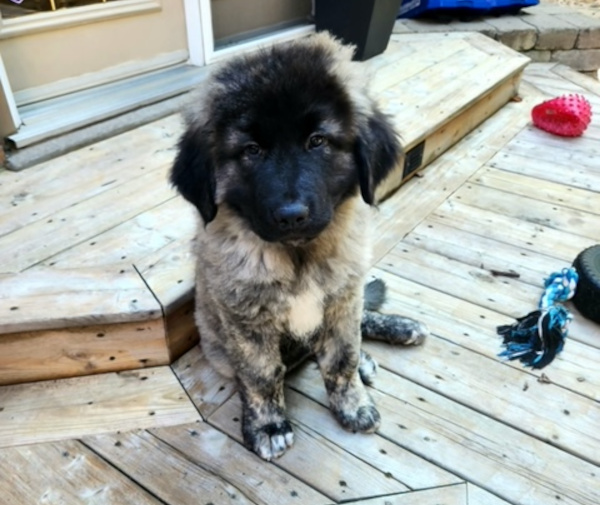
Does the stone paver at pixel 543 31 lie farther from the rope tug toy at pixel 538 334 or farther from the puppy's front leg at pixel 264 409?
the puppy's front leg at pixel 264 409

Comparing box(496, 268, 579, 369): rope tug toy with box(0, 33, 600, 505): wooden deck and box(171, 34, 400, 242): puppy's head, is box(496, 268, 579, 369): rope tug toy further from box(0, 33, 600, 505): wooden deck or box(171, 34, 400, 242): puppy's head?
box(171, 34, 400, 242): puppy's head

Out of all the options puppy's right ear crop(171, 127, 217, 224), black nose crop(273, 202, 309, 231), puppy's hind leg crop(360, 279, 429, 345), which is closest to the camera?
black nose crop(273, 202, 309, 231)

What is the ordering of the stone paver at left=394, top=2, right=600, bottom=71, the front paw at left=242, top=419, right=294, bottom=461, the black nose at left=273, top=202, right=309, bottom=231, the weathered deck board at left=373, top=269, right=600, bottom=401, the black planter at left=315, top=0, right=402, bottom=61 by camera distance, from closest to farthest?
the black nose at left=273, top=202, right=309, bottom=231
the front paw at left=242, top=419, right=294, bottom=461
the weathered deck board at left=373, top=269, right=600, bottom=401
the black planter at left=315, top=0, right=402, bottom=61
the stone paver at left=394, top=2, right=600, bottom=71

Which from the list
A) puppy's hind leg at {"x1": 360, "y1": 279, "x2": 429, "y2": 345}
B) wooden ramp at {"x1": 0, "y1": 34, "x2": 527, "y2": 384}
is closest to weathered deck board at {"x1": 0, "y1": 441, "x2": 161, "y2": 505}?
wooden ramp at {"x1": 0, "y1": 34, "x2": 527, "y2": 384}

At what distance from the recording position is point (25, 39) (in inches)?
107

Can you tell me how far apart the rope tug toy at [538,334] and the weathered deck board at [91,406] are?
114cm

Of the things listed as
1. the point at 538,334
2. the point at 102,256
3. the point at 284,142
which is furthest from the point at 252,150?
the point at 538,334

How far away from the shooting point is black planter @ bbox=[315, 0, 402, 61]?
3672mm

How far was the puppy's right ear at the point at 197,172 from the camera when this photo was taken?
1426 mm

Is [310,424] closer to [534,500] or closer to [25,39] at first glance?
[534,500]

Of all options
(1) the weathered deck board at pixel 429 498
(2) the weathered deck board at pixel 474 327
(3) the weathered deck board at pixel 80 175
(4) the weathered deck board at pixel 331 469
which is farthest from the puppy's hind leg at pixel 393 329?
(3) the weathered deck board at pixel 80 175

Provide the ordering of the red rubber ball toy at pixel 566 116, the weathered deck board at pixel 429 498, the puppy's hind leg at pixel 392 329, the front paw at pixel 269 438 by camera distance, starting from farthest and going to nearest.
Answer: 1. the red rubber ball toy at pixel 566 116
2. the puppy's hind leg at pixel 392 329
3. the front paw at pixel 269 438
4. the weathered deck board at pixel 429 498

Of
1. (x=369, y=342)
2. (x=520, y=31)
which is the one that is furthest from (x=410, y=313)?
(x=520, y=31)

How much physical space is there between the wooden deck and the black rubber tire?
6cm
